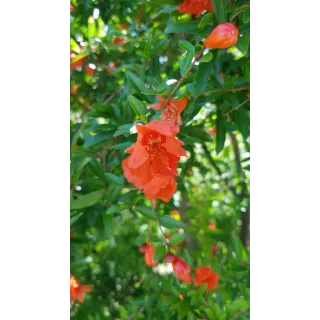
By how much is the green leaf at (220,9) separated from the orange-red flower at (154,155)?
0.16 m

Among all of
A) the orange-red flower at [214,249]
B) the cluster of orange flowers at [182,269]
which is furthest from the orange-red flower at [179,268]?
the orange-red flower at [214,249]

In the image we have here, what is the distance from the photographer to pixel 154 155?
2.11 feet

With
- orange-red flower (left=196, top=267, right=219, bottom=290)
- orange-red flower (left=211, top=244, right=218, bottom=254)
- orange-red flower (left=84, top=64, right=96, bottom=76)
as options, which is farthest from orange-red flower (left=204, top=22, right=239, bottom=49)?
orange-red flower (left=211, top=244, right=218, bottom=254)

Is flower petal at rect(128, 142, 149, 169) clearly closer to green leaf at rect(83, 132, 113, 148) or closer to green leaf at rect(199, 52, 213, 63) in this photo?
green leaf at rect(199, 52, 213, 63)

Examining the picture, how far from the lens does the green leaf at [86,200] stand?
0.81 metres

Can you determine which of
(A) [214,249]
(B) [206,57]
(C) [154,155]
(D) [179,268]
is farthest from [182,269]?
(A) [214,249]

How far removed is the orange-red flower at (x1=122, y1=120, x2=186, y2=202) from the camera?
0.62 metres

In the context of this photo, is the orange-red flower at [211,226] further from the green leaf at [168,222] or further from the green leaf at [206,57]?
the green leaf at [206,57]

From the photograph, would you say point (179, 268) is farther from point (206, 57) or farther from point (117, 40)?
point (117, 40)
